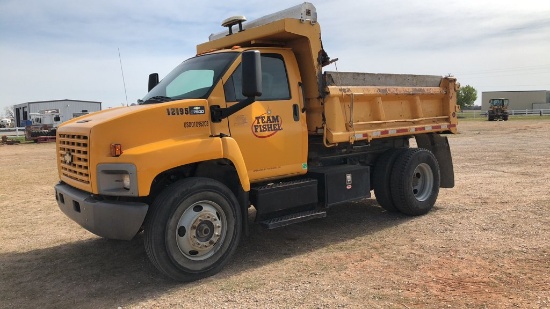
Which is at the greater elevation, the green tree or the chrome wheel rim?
the green tree

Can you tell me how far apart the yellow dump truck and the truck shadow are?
1.26 feet

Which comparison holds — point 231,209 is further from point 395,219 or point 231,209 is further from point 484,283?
point 395,219

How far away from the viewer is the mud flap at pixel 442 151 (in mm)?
7832

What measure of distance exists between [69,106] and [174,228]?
5134 cm

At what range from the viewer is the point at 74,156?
15.6 feet

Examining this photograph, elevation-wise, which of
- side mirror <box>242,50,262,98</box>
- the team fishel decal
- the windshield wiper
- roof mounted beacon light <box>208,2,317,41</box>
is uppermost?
roof mounted beacon light <box>208,2,317,41</box>

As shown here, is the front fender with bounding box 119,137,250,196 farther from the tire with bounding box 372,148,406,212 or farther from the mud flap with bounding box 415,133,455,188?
the mud flap with bounding box 415,133,455,188

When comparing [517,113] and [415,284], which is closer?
[415,284]

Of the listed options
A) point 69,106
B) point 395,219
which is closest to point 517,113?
point 69,106

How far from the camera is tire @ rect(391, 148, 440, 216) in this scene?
6762 millimetres

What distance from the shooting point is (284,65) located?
5.68 m

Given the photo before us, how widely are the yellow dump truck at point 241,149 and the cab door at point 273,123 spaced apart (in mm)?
15

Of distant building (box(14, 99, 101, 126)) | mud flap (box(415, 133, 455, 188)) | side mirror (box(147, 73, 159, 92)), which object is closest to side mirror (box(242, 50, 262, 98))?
side mirror (box(147, 73, 159, 92))

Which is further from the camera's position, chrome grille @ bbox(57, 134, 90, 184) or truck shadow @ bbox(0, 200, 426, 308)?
chrome grille @ bbox(57, 134, 90, 184)
